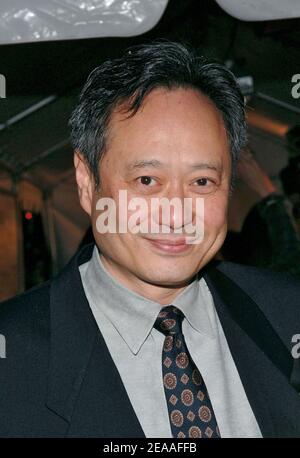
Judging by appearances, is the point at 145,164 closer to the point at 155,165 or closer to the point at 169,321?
the point at 155,165

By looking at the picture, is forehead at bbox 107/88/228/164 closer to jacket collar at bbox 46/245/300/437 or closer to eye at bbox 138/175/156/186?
eye at bbox 138/175/156/186

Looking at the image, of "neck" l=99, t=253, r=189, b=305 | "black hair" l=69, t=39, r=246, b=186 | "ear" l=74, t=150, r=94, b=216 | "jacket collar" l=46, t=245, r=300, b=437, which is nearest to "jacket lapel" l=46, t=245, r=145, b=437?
"jacket collar" l=46, t=245, r=300, b=437

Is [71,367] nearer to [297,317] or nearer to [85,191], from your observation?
[85,191]

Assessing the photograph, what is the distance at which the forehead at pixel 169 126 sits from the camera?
156 cm

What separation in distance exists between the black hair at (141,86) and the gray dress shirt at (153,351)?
315mm

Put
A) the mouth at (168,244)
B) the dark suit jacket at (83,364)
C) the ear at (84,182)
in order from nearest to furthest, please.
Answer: the dark suit jacket at (83,364), the mouth at (168,244), the ear at (84,182)

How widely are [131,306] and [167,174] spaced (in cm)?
36

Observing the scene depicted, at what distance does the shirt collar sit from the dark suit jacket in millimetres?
48

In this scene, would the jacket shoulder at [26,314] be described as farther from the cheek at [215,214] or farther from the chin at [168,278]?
the cheek at [215,214]

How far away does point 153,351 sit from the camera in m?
1.63

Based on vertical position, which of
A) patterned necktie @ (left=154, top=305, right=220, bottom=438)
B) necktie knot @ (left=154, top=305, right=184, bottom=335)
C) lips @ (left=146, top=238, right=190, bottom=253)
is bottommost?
patterned necktie @ (left=154, top=305, right=220, bottom=438)

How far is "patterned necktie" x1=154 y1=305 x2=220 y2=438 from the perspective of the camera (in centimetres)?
153

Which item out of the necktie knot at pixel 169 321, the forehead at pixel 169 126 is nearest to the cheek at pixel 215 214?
the forehead at pixel 169 126

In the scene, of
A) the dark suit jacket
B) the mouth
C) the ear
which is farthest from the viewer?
the ear
